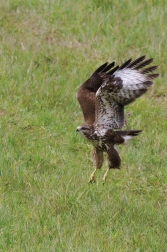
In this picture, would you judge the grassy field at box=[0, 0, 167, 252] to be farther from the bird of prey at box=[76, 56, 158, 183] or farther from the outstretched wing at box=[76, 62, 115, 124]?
the outstretched wing at box=[76, 62, 115, 124]

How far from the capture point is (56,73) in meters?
10.6

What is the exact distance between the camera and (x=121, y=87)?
7.62 meters

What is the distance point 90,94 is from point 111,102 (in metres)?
0.62

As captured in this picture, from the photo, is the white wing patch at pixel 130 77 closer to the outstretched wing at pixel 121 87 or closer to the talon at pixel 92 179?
the outstretched wing at pixel 121 87

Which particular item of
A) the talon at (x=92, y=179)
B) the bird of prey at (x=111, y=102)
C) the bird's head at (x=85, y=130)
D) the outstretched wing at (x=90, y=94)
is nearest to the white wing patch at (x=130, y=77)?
the bird of prey at (x=111, y=102)

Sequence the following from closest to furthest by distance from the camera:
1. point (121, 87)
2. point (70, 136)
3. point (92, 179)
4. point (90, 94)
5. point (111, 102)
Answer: point (121, 87) → point (111, 102) → point (92, 179) → point (90, 94) → point (70, 136)

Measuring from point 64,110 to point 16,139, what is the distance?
1.04 meters

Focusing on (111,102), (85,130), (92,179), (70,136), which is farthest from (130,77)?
(70,136)

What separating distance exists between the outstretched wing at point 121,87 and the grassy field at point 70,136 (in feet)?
2.66

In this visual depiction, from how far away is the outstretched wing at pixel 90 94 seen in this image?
823 centimetres

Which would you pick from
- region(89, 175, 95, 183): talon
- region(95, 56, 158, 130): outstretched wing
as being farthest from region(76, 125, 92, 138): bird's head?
region(89, 175, 95, 183): talon

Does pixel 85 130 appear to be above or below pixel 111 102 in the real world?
below

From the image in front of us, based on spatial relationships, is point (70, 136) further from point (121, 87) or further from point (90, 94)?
point (121, 87)

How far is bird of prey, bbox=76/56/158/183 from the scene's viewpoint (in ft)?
25.1
